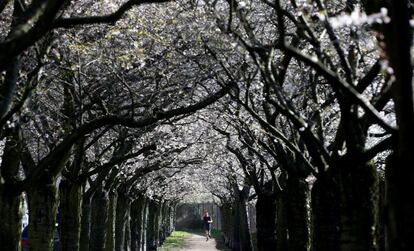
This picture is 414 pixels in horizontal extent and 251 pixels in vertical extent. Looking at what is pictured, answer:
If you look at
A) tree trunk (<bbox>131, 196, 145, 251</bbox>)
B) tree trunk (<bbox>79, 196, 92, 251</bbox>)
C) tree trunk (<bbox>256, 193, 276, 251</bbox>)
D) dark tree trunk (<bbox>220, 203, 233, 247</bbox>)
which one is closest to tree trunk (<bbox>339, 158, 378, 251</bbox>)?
tree trunk (<bbox>256, 193, 276, 251</bbox>)

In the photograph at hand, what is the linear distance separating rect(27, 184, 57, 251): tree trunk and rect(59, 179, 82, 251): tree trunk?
213 centimetres

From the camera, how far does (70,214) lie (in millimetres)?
14055

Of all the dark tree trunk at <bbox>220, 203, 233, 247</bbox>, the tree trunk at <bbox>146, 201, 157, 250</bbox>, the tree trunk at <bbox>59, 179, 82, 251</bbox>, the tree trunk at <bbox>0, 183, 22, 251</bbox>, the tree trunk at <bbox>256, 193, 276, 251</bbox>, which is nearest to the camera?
the tree trunk at <bbox>0, 183, 22, 251</bbox>

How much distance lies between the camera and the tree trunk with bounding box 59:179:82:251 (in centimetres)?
1402

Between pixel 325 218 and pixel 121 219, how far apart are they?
15.6 meters

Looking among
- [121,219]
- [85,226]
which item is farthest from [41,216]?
[121,219]

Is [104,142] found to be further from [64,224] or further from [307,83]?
[307,83]

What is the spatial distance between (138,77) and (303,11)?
7.08 m

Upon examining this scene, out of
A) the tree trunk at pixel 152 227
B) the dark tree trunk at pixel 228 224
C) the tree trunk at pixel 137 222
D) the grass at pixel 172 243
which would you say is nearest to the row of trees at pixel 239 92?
the tree trunk at pixel 137 222

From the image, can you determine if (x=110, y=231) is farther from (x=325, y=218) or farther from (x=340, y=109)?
(x=340, y=109)

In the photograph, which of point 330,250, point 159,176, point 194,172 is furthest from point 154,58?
point 194,172

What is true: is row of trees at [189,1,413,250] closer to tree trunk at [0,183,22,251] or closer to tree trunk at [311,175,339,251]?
tree trunk at [311,175,339,251]

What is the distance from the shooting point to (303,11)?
7.22 metres

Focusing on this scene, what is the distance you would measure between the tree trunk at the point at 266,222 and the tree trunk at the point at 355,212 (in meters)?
9.96
